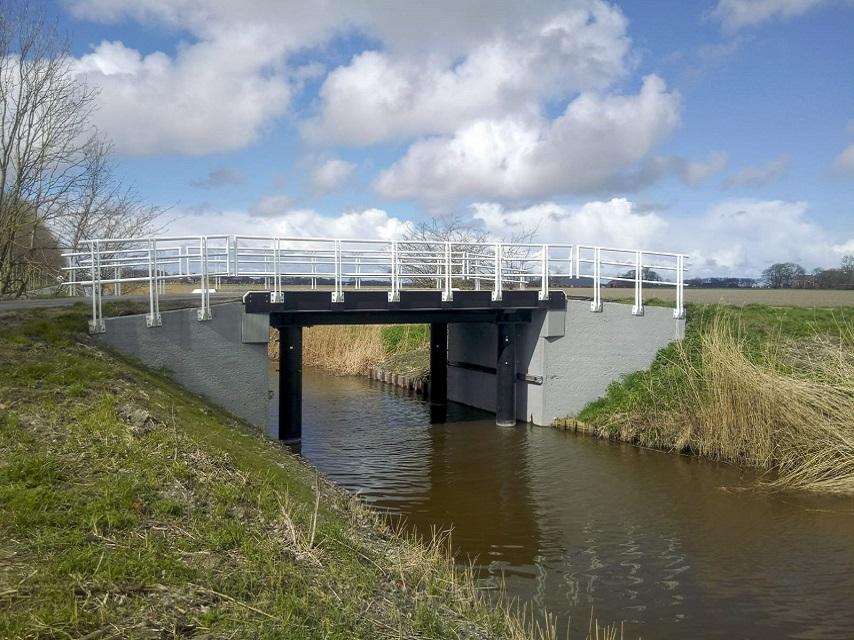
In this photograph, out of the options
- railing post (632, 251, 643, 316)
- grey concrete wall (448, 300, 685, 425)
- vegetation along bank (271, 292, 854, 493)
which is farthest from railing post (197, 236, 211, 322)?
railing post (632, 251, 643, 316)

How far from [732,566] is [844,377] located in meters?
4.89

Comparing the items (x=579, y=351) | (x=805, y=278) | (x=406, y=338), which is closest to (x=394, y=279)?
(x=579, y=351)

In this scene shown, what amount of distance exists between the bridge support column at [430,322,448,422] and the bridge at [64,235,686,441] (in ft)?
0.10

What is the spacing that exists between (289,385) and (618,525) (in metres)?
7.59

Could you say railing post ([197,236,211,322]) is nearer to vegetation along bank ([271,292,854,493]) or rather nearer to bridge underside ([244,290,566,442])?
bridge underside ([244,290,566,442])

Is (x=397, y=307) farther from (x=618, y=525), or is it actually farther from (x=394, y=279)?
(x=618, y=525)

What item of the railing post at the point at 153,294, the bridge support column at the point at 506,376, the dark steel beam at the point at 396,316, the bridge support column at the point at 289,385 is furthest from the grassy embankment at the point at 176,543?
the bridge support column at the point at 506,376

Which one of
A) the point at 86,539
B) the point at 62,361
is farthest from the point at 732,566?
the point at 62,361

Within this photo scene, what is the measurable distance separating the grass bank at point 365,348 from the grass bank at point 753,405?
10.4m

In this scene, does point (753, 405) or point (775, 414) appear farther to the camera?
point (753, 405)

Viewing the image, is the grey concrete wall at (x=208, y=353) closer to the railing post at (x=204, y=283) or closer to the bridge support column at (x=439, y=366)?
the railing post at (x=204, y=283)

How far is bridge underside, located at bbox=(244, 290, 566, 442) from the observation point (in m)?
14.6

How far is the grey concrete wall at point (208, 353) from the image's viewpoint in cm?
1287

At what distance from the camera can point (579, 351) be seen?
704 inches
